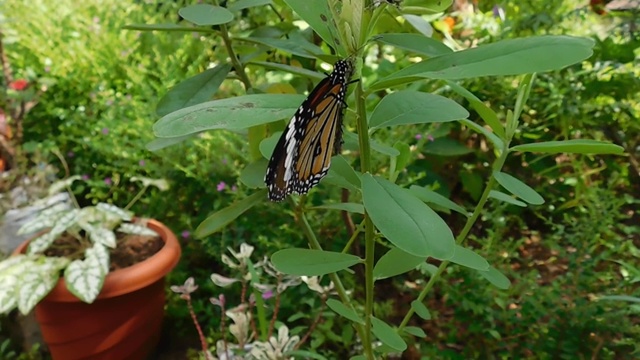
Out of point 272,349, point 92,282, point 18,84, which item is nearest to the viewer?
point 272,349

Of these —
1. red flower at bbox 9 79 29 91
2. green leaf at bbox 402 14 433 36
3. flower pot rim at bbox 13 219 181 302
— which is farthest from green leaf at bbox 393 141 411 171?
red flower at bbox 9 79 29 91

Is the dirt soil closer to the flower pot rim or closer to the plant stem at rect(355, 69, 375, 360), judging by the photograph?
the flower pot rim

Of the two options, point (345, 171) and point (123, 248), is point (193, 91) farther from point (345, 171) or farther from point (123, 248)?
point (123, 248)

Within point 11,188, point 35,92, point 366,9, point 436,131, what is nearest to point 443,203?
point 366,9

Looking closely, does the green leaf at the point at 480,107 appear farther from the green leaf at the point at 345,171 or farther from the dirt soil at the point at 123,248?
the dirt soil at the point at 123,248

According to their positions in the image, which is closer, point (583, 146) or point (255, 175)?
point (583, 146)

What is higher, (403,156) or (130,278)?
(403,156)

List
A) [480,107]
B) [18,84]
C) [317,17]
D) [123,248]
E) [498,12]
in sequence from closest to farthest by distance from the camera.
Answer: [317,17], [480,107], [123,248], [498,12], [18,84]

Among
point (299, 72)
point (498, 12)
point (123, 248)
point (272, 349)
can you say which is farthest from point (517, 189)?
point (498, 12)
